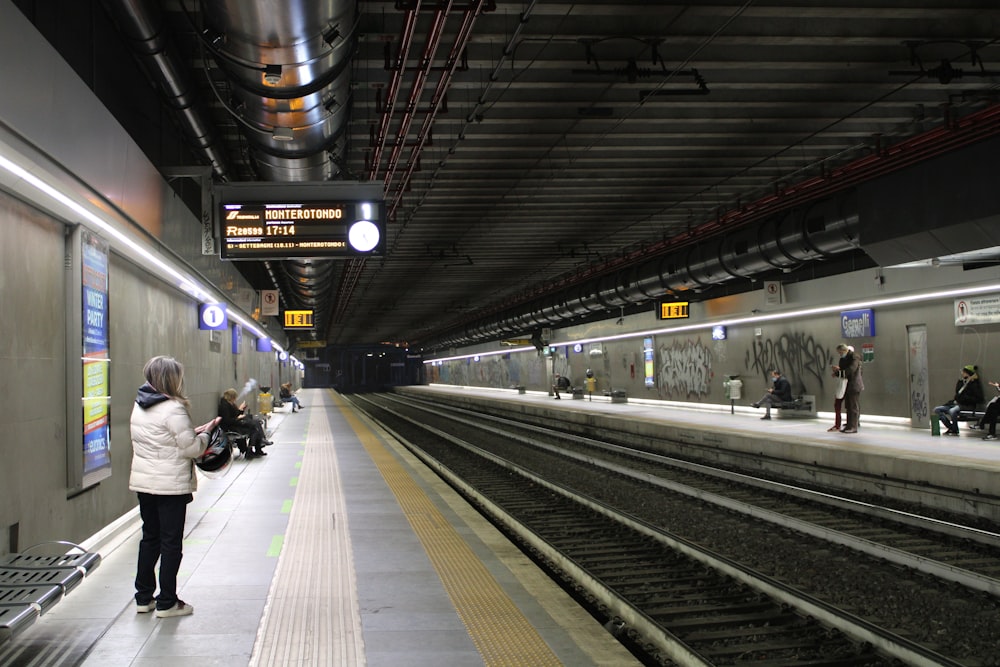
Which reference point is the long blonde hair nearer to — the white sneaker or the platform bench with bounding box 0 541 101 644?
the platform bench with bounding box 0 541 101 644

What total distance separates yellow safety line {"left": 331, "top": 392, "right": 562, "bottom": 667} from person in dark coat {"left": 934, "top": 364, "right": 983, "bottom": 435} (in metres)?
10.7

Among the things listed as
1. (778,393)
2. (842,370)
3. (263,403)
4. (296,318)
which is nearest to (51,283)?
(842,370)

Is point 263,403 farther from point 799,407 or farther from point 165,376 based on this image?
point 165,376

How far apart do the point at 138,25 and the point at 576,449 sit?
1384 cm

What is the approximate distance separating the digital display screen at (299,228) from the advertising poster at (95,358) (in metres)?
2.82

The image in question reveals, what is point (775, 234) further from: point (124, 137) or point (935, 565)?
point (124, 137)

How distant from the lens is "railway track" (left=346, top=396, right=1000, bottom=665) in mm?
5477

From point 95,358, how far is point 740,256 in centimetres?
1271

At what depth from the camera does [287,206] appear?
10.1 m

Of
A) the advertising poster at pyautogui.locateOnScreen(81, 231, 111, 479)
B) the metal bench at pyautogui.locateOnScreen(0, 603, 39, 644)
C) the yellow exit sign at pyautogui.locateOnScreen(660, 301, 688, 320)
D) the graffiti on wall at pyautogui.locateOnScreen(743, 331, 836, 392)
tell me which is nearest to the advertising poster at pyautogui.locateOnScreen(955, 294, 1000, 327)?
the graffiti on wall at pyautogui.locateOnScreen(743, 331, 836, 392)

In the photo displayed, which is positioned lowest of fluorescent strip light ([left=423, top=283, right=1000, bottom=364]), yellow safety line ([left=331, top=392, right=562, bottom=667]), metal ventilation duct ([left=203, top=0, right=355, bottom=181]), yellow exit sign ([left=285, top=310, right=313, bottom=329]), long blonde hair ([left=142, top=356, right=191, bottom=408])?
yellow safety line ([left=331, top=392, right=562, bottom=667])

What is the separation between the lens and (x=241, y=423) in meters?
14.8

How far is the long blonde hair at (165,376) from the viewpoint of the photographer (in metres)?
5.03

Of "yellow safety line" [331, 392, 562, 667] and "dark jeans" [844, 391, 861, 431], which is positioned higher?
"dark jeans" [844, 391, 861, 431]
